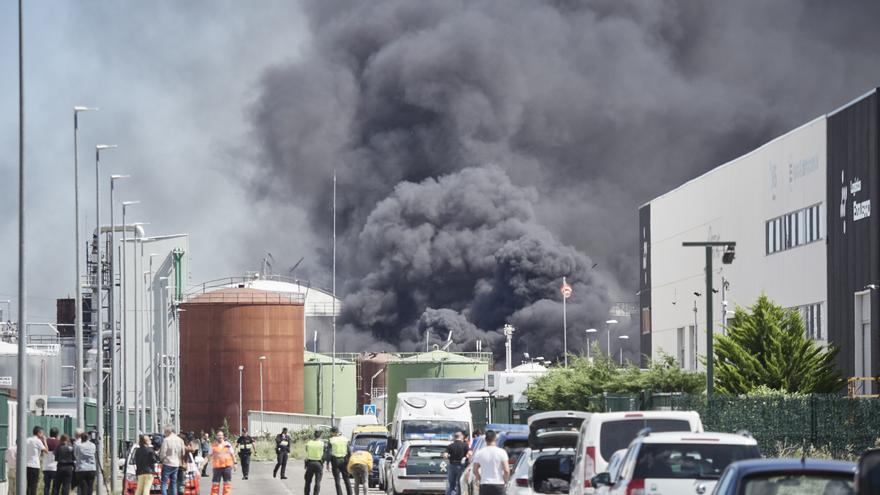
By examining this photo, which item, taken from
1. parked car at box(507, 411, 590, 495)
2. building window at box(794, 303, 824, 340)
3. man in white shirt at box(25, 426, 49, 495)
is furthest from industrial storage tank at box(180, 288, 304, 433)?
parked car at box(507, 411, 590, 495)

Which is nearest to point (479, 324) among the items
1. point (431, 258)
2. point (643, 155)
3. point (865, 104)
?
point (431, 258)

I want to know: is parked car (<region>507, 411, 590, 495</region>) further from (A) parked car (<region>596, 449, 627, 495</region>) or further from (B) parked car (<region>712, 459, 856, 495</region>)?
(B) parked car (<region>712, 459, 856, 495</region>)

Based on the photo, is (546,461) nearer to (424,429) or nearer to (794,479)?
(794,479)

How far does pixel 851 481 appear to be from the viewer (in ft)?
36.7

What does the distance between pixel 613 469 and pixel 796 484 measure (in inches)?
229

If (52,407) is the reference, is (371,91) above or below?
above

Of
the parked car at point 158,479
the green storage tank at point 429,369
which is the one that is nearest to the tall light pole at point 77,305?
the parked car at point 158,479

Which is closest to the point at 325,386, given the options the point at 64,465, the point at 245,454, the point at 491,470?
the point at 245,454

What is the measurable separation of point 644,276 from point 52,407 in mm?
32017

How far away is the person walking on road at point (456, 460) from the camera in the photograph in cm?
2769

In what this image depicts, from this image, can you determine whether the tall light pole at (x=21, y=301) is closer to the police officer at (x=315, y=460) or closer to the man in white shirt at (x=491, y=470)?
the man in white shirt at (x=491, y=470)

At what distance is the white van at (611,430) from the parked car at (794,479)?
7335 millimetres

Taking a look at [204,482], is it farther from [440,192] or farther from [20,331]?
[440,192]

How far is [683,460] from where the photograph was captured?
1477 centimetres
